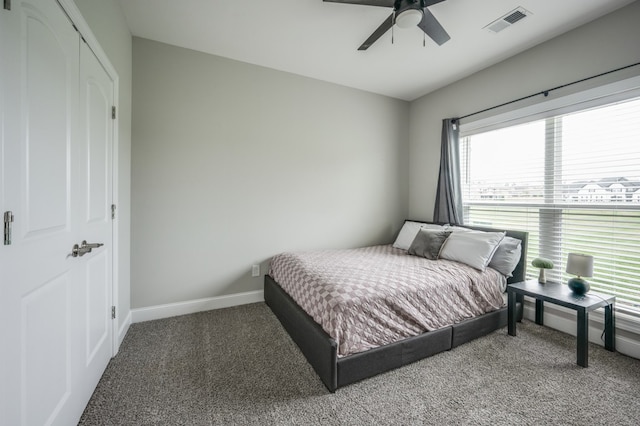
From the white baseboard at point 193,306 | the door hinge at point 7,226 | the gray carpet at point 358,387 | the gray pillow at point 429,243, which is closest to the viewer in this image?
the door hinge at point 7,226

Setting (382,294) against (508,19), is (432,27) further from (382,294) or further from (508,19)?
(382,294)

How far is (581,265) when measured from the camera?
2.04 metres

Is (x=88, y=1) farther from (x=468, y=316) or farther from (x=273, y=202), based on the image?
(x=468, y=316)

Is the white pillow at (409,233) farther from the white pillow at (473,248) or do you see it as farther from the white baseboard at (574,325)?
the white baseboard at (574,325)

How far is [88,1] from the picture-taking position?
4.81 ft

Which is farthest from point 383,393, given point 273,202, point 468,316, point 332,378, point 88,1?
point 88,1

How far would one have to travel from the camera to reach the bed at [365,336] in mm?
1642

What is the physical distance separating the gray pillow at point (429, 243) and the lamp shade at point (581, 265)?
3.46 feet

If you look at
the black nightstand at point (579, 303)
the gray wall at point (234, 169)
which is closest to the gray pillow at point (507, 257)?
the black nightstand at point (579, 303)

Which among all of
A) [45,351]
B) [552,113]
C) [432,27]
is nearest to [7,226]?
[45,351]

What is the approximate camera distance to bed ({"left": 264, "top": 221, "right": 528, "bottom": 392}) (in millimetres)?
1642

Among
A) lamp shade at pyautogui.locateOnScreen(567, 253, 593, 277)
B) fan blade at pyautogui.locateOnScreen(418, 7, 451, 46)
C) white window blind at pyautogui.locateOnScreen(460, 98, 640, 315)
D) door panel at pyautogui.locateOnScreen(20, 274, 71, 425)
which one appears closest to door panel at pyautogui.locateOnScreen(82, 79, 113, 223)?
door panel at pyautogui.locateOnScreen(20, 274, 71, 425)

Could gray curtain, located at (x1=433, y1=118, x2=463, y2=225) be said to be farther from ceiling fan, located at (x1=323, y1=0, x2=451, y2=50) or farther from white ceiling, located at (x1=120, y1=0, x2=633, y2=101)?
ceiling fan, located at (x1=323, y1=0, x2=451, y2=50)

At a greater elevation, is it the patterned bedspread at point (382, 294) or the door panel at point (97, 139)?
the door panel at point (97, 139)
